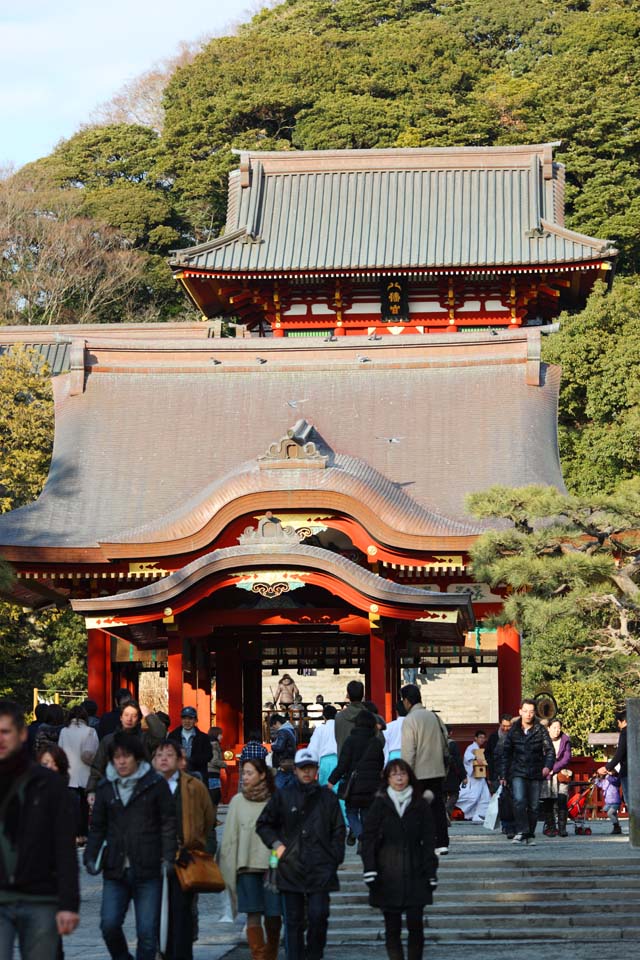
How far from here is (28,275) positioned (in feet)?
156

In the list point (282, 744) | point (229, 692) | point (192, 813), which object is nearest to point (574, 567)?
point (282, 744)

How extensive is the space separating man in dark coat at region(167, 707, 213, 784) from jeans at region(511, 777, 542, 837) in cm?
277

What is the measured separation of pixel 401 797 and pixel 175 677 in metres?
10.1

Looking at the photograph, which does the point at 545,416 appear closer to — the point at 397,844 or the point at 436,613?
the point at 436,613

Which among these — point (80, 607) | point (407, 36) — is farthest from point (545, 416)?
point (407, 36)

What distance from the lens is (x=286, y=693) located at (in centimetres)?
1983

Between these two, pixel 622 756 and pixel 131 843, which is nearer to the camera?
pixel 131 843

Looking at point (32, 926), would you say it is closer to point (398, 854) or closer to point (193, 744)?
point (398, 854)

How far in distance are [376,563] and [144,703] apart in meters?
4.41

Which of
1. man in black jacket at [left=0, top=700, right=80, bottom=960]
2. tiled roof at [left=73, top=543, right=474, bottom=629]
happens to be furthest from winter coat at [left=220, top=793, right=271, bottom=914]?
tiled roof at [left=73, top=543, right=474, bottom=629]

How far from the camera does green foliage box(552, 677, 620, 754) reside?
2527cm

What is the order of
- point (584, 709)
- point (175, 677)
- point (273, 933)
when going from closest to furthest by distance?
1. point (273, 933)
2. point (175, 677)
3. point (584, 709)

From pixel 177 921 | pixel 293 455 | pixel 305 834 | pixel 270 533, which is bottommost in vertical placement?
pixel 177 921

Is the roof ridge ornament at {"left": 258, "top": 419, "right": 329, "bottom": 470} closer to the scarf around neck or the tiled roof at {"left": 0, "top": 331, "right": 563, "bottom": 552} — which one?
the tiled roof at {"left": 0, "top": 331, "right": 563, "bottom": 552}
